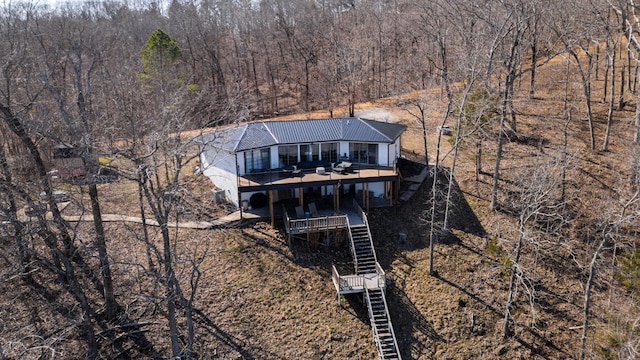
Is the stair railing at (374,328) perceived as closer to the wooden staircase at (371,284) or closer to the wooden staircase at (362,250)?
the wooden staircase at (371,284)

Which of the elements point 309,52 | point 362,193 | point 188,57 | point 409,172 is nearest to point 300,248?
point 362,193

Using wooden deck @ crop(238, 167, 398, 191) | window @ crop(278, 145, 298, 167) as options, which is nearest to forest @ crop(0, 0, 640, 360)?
wooden deck @ crop(238, 167, 398, 191)

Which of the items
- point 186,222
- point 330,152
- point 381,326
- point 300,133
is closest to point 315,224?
point 330,152

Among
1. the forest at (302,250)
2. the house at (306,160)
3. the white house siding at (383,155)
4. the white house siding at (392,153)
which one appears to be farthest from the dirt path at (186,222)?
the white house siding at (392,153)

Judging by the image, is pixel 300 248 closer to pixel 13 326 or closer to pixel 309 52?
pixel 13 326

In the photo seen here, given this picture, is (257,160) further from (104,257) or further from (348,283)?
(104,257)

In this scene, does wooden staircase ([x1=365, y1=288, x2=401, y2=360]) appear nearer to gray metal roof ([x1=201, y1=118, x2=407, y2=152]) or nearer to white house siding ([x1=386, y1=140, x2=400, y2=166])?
white house siding ([x1=386, y1=140, x2=400, y2=166])

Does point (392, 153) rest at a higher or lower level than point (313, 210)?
higher
